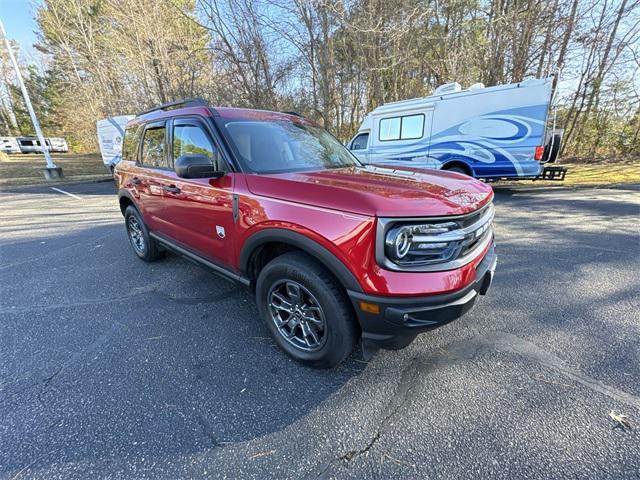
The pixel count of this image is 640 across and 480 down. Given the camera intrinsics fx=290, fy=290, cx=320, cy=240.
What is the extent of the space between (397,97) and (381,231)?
52.1 feet

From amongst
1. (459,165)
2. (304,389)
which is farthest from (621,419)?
(459,165)

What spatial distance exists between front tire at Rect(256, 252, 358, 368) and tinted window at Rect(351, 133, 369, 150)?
9061 millimetres

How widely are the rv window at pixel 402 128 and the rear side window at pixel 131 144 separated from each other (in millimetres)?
7492

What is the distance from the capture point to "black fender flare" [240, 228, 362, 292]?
1.79m

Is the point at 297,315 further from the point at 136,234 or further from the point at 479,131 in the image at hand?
the point at 479,131

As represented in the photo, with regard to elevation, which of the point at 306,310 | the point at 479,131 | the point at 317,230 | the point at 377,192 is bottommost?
the point at 306,310

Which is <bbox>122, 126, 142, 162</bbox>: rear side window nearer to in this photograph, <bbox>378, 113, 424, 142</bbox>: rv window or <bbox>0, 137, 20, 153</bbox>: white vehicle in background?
<bbox>378, 113, 424, 142</bbox>: rv window

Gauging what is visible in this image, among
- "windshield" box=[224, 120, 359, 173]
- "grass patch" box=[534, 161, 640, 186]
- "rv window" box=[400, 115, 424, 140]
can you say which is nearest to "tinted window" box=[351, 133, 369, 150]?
"rv window" box=[400, 115, 424, 140]

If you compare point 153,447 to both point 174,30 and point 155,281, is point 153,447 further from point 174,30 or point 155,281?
point 174,30

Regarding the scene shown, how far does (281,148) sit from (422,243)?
1.67 metres

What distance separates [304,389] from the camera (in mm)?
2027

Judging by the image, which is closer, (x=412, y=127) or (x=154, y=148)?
(x=154, y=148)

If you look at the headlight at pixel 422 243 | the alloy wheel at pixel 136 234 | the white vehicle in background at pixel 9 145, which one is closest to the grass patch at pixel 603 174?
the headlight at pixel 422 243

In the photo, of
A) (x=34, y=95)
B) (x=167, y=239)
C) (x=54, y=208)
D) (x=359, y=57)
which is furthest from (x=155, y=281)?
(x=34, y=95)
